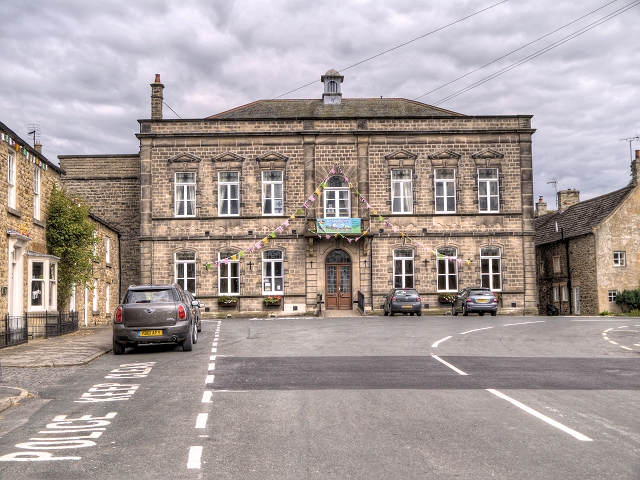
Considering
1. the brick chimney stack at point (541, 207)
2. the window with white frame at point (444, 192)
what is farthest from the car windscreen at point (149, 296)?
the brick chimney stack at point (541, 207)

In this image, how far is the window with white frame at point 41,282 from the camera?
21625 millimetres

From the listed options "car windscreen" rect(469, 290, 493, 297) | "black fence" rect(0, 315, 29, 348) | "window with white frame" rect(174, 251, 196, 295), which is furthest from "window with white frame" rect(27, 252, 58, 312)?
"car windscreen" rect(469, 290, 493, 297)

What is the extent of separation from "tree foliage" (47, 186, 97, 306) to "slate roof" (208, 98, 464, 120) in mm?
15985

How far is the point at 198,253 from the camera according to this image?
121 ft

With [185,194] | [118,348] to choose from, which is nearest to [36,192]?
[118,348]

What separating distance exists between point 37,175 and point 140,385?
13898mm

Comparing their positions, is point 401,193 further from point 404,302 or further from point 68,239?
point 68,239

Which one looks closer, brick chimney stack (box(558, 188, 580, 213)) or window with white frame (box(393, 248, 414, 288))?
window with white frame (box(393, 248, 414, 288))

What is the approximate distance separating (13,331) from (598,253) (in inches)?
1332

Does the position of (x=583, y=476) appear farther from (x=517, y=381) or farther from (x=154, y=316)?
(x=154, y=316)

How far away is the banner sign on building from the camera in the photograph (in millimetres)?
36250

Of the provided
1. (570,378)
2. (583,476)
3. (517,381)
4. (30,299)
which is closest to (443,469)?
(583,476)

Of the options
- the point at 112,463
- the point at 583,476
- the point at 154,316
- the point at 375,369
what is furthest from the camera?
the point at 154,316

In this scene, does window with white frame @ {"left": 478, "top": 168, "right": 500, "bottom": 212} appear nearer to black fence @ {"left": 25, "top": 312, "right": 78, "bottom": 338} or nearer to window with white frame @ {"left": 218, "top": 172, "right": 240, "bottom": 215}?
window with white frame @ {"left": 218, "top": 172, "right": 240, "bottom": 215}
